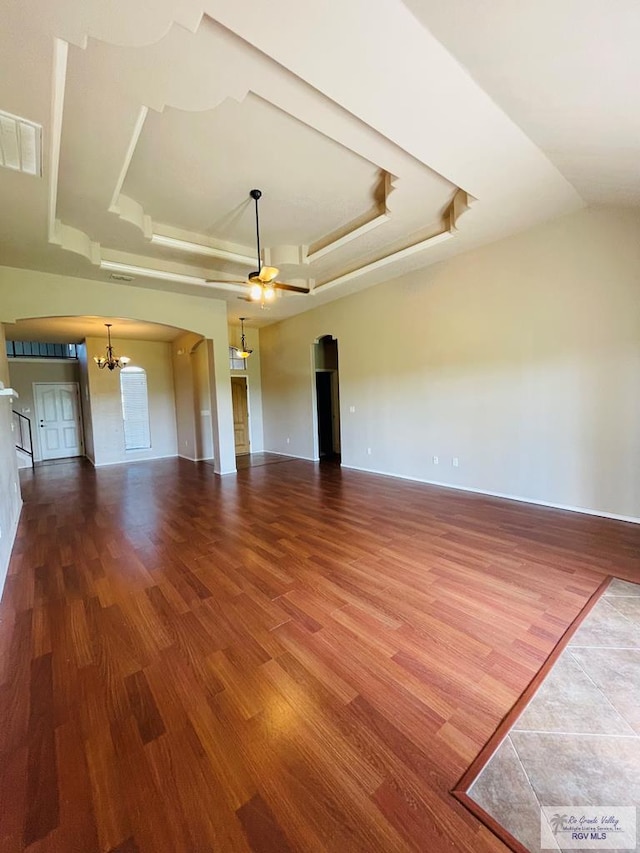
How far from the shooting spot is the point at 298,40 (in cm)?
185

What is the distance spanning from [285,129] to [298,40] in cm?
96

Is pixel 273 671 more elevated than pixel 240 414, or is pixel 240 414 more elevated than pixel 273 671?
pixel 240 414

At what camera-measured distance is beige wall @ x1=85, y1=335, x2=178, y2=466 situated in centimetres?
811

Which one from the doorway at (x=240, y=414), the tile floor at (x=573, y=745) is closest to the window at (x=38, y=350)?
the doorway at (x=240, y=414)

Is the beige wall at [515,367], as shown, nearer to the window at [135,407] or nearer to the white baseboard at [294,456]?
the white baseboard at [294,456]

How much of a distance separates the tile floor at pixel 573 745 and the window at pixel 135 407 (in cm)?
911

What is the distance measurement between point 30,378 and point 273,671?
10.8m

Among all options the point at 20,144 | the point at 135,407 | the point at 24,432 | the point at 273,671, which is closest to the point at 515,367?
the point at 273,671

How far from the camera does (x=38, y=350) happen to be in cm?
950

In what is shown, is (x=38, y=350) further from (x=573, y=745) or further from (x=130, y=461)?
(x=573, y=745)

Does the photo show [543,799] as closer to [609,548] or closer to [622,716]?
[622,716]

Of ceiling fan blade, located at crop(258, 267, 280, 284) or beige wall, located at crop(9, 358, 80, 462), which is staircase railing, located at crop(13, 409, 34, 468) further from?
ceiling fan blade, located at crop(258, 267, 280, 284)

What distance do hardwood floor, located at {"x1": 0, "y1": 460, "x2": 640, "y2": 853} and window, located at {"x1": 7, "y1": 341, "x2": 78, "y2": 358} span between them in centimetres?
752

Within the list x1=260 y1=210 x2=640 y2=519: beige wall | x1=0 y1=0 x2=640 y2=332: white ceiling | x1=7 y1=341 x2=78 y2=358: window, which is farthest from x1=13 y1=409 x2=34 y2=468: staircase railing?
x1=260 y1=210 x2=640 y2=519: beige wall
